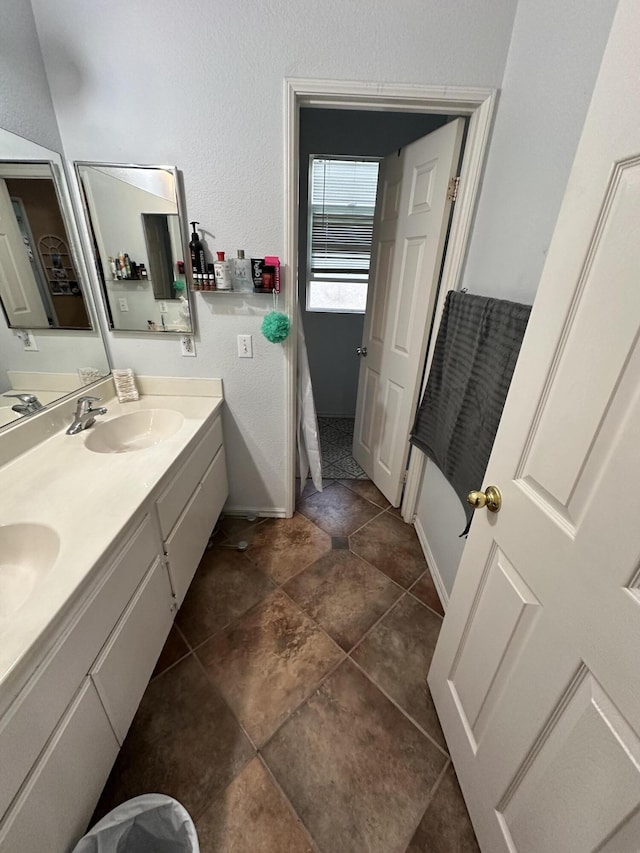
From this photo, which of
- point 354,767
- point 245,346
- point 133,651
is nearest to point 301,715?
point 354,767

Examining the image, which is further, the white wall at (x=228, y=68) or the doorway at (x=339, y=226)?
the doorway at (x=339, y=226)

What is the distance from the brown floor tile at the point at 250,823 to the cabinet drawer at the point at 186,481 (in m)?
0.80

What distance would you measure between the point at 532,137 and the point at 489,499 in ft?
3.94

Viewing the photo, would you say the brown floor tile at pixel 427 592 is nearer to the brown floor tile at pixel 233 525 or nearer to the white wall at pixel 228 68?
the brown floor tile at pixel 233 525

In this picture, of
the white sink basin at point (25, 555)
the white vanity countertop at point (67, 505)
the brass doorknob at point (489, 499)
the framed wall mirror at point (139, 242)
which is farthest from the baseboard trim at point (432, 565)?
the framed wall mirror at point (139, 242)

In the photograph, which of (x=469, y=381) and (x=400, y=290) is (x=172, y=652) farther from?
(x=400, y=290)

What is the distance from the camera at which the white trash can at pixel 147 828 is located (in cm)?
79

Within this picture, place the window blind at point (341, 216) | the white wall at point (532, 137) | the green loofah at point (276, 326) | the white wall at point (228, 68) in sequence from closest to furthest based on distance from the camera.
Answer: the white wall at point (532, 137) → the white wall at point (228, 68) → the green loofah at point (276, 326) → the window blind at point (341, 216)

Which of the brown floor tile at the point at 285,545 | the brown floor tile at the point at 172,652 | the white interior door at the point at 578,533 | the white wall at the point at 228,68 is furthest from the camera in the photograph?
the brown floor tile at the point at 285,545

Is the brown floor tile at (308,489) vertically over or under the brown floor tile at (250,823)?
over

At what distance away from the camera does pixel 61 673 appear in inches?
26.9

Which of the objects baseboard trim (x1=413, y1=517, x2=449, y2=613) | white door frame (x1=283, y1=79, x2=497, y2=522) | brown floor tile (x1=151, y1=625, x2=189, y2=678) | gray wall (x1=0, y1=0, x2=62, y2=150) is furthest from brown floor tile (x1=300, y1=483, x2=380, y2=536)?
gray wall (x1=0, y1=0, x2=62, y2=150)

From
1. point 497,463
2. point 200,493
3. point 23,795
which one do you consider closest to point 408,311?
point 497,463

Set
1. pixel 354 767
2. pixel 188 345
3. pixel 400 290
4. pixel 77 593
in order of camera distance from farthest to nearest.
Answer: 1. pixel 400 290
2. pixel 188 345
3. pixel 354 767
4. pixel 77 593
